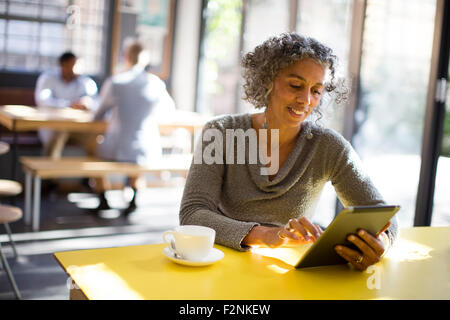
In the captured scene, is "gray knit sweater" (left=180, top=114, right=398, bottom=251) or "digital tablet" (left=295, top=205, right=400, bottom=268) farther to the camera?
"gray knit sweater" (left=180, top=114, right=398, bottom=251)

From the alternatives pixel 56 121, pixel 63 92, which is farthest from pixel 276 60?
pixel 63 92

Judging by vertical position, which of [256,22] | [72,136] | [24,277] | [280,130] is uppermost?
[256,22]

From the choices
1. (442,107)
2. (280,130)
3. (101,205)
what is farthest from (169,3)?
(280,130)

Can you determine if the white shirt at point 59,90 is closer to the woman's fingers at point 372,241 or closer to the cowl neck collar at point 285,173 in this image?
the cowl neck collar at point 285,173

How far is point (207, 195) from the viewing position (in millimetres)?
1744

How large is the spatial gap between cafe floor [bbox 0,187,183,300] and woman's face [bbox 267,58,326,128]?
1.68 metres

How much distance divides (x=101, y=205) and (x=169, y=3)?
275 centimetres

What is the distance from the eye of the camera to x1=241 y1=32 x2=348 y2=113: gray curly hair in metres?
1.80

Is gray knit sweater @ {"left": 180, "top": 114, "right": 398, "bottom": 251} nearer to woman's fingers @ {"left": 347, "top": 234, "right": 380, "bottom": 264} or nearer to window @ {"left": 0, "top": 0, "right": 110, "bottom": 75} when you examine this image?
woman's fingers @ {"left": 347, "top": 234, "right": 380, "bottom": 264}

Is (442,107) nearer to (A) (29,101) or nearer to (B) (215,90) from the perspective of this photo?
(B) (215,90)

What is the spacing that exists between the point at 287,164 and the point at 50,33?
15.5ft

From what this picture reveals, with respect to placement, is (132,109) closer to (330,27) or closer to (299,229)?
(330,27)

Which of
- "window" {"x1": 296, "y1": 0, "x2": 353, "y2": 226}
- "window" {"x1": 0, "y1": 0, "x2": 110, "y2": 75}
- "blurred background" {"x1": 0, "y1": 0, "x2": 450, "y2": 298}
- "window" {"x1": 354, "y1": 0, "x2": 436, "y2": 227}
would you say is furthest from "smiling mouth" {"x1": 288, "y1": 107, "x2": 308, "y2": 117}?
"window" {"x1": 0, "y1": 0, "x2": 110, "y2": 75}
